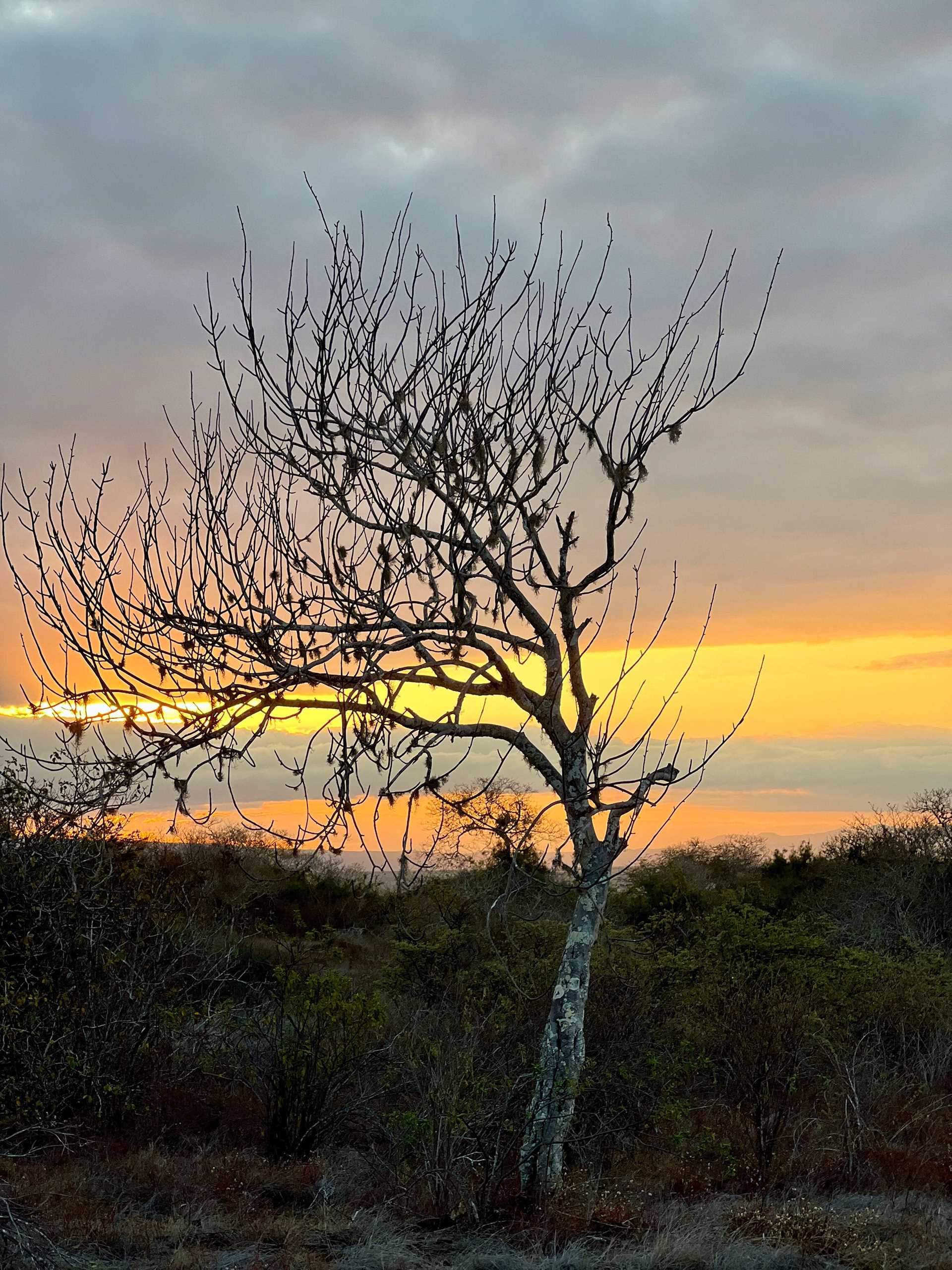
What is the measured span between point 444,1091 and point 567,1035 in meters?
1.15

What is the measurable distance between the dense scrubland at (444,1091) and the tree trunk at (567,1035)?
214mm

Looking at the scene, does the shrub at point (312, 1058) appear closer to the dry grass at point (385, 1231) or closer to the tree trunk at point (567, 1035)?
the dry grass at point (385, 1231)

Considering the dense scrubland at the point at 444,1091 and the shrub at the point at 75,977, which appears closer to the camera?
Result: the dense scrubland at the point at 444,1091

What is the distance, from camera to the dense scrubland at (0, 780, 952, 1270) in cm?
716

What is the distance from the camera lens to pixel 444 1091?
293 inches

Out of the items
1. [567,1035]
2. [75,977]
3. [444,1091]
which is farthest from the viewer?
[75,977]

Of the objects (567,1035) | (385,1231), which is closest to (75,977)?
(385,1231)

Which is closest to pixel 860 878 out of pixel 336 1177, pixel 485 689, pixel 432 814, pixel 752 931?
pixel 432 814

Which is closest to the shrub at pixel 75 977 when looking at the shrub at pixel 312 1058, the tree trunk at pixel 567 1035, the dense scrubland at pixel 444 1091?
the dense scrubland at pixel 444 1091

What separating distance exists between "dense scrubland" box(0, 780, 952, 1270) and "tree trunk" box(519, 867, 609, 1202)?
0.70 ft

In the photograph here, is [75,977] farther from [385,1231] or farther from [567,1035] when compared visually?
[567,1035]

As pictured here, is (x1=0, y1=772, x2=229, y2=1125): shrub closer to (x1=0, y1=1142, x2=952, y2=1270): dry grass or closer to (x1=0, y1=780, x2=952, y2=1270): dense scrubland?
(x1=0, y1=780, x2=952, y2=1270): dense scrubland

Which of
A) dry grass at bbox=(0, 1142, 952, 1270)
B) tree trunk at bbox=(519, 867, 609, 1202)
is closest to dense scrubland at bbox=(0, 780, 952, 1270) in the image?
dry grass at bbox=(0, 1142, 952, 1270)

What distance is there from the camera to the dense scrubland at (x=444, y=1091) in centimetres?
716
